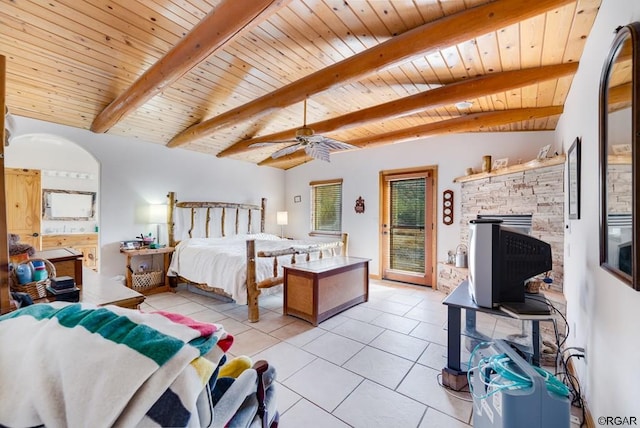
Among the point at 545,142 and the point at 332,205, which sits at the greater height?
the point at 545,142

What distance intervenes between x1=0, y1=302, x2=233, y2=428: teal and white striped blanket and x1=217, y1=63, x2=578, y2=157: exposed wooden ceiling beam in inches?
126

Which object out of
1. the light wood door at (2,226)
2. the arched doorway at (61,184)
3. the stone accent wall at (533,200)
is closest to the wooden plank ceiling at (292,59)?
the stone accent wall at (533,200)

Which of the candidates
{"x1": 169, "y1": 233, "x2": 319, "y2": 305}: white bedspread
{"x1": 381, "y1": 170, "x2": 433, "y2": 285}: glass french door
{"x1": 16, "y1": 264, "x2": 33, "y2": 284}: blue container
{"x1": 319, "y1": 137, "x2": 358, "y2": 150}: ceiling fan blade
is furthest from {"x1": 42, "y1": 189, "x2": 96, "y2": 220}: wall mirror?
{"x1": 381, "y1": 170, "x2": 433, "y2": 285}: glass french door

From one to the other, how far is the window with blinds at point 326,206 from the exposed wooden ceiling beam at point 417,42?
10.1 ft

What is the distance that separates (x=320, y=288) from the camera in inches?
126

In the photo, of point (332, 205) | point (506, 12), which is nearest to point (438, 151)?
point (332, 205)

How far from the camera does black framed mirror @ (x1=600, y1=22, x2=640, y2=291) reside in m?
0.99

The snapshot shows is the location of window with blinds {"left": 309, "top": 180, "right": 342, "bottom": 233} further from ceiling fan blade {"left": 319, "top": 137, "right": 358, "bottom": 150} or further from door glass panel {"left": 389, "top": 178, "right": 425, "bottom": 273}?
ceiling fan blade {"left": 319, "top": 137, "right": 358, "bottom": 150}

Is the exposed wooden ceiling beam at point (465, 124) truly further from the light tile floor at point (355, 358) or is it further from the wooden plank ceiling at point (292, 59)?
the light tile floor at point (355, 358)

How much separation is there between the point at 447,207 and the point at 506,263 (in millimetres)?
3098

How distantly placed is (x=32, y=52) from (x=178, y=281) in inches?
136

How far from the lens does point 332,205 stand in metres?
6.22

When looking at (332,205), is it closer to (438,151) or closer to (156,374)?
(438,151)

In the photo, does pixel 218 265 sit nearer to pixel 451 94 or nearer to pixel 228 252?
pixel 228 252
